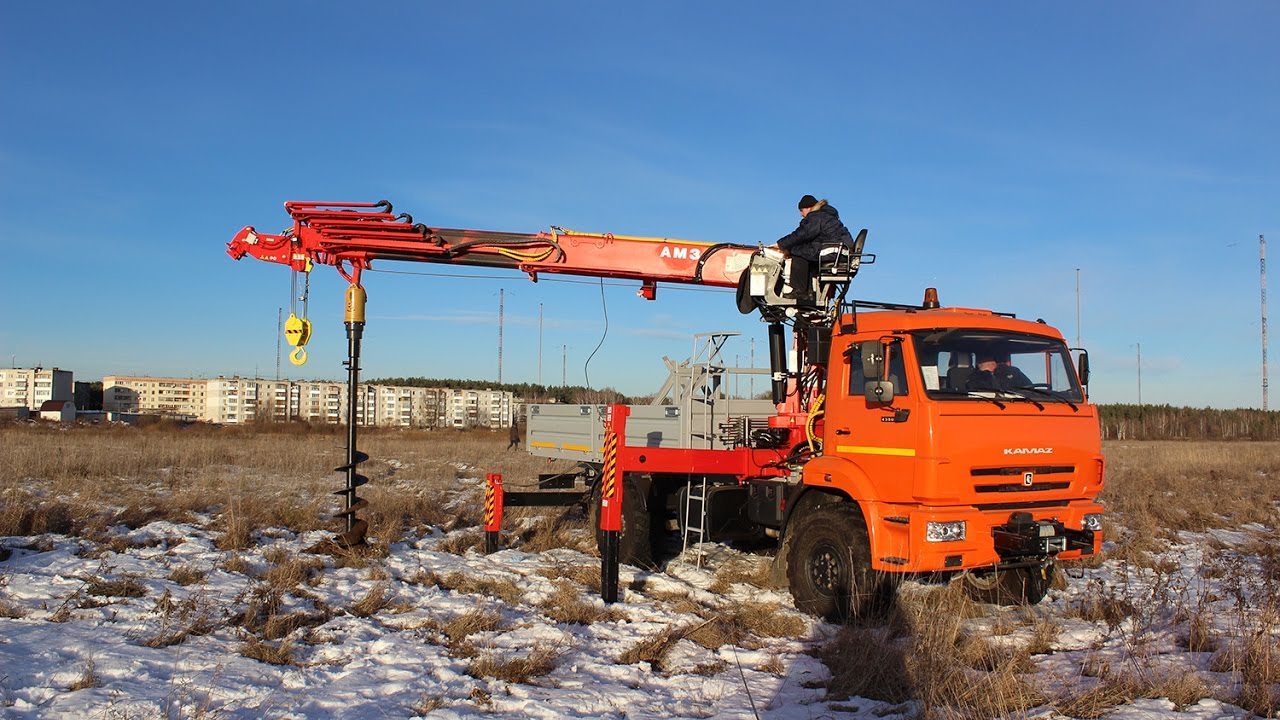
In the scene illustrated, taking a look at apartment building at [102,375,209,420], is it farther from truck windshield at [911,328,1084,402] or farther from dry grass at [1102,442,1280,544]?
truck windshield at [911,328,1084,402]

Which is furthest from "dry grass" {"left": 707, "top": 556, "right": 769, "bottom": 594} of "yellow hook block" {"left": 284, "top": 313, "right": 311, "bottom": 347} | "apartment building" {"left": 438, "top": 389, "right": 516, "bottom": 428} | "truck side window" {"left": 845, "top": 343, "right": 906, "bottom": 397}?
"apartment building" {"left": 438, "top": 389, "right": 516, "bottom": 428}

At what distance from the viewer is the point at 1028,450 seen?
755 centimetres

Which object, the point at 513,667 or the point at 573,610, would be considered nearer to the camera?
the point at 513,667

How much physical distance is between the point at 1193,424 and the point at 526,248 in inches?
3093

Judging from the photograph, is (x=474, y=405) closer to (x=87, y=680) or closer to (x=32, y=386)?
(x=32, y=386)

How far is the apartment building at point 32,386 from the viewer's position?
335 feet

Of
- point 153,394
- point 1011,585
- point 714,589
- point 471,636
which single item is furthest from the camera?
point 153,394

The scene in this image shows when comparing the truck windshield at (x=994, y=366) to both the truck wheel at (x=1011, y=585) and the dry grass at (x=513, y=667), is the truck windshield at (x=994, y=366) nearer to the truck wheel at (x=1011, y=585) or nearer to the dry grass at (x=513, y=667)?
the truck wheel at (x=1011, y=585)

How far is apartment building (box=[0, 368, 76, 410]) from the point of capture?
335ft

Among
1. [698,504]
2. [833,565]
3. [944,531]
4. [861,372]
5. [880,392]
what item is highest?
[861,372]

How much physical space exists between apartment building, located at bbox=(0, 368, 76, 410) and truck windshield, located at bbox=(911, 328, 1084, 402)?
4536 inches

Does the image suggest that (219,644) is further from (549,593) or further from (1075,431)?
(1075,431)

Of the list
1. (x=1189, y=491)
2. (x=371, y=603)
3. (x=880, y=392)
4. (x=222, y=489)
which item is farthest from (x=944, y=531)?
(x=1189, y=491)

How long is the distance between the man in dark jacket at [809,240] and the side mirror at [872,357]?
5.41 feet
